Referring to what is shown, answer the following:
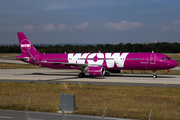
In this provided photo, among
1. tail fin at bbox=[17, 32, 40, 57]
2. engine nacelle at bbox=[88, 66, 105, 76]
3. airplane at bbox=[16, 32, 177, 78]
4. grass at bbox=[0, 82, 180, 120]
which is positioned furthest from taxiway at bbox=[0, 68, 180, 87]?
grass at bbox=[0, 82, 180, 120]

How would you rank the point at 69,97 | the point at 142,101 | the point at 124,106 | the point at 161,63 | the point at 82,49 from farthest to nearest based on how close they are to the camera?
1. the point at 82,49
2. the point at 161,63
3. the point at 142,101
4. the point at 124,106
5. the point at 69,97

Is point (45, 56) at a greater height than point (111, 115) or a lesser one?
greater

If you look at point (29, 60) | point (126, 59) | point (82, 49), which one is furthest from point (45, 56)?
point (82, 49)

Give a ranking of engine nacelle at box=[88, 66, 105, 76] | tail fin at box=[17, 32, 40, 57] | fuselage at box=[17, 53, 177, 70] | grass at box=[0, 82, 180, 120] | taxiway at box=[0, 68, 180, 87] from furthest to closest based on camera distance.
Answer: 1. tail fin at box=[17, 32, 40, 57]
2. fuselage at box=[17, 53, 177, 70]
3. engine nacelle at box=[88, 66, 105, 76]
4. taxiway at box=[0, 68, 180, 87]
5. grass at box=[0, 82, 180, 120]

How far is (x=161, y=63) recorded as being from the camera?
39281 mm

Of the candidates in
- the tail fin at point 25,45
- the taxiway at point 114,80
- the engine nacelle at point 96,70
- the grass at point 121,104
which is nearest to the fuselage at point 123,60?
the taxiway at point 114,80

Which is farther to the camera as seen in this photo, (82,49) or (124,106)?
(82,49)

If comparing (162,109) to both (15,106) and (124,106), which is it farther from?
(15,106)

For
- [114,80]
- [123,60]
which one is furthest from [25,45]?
[114,80]

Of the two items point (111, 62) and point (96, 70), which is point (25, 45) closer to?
point (96, 70)

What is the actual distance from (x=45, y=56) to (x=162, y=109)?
116 feet

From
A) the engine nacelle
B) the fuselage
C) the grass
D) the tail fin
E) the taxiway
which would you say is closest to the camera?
the grass

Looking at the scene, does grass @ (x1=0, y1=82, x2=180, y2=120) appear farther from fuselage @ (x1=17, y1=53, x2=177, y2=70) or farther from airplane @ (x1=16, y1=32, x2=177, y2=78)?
fuselage @ (x1=17, y1=53, x2=177, y2=70)

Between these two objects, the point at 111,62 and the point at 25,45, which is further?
the point at 25,45
